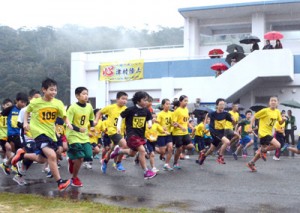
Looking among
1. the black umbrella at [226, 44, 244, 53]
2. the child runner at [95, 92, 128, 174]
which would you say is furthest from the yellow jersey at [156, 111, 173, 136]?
the black umbrella at [226, 44, 244, 53]

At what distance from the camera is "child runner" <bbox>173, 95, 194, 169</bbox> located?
432 inches

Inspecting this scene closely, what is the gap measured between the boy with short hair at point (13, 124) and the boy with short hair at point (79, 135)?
5.53ft

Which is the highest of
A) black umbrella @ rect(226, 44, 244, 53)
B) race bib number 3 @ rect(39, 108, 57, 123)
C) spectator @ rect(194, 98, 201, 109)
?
black umbrella @ rect(226, 44, 244, 53)

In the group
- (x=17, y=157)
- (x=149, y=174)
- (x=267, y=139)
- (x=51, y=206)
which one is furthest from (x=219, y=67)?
(x=51, y=206)

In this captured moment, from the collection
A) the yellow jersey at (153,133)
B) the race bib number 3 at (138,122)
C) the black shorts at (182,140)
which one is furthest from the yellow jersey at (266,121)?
the race bib number 3 at (138,122)

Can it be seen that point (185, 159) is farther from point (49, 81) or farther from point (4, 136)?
point (49, 81)

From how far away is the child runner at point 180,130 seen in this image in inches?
432

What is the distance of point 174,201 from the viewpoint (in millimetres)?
6590

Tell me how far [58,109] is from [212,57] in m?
19.4

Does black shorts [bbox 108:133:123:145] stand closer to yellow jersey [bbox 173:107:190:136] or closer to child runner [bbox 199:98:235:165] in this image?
yellow jersey [bbox 173:107:190:136]

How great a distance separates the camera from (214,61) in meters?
25.7

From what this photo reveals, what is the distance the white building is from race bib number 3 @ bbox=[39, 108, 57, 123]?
1607 centimetres

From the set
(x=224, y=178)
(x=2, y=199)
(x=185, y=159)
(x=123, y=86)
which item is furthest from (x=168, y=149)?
(x=123, y=86)

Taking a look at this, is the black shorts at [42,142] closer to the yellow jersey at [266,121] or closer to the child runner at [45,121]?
the child runner at [45,121]
